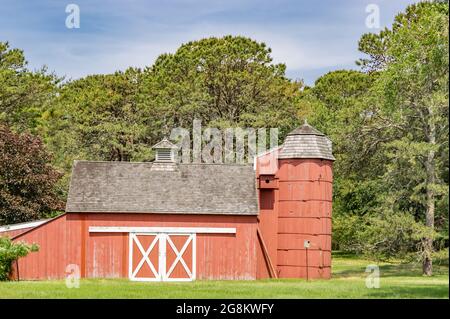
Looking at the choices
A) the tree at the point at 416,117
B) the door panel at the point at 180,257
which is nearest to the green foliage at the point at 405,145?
the tree at the point at 416,117

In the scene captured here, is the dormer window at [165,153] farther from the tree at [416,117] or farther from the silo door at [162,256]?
the tree at [416,117]

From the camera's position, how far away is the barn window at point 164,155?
40.4m

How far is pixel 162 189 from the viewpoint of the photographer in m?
39.1

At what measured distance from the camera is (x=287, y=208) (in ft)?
129

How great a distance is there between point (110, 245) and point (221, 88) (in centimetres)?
2693

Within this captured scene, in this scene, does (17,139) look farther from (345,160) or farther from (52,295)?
(52,295)

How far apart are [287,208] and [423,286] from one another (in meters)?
8.83

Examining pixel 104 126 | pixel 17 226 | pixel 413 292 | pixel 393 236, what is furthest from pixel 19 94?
pixel 413 292

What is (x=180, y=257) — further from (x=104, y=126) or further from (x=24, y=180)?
(x=104, y=126)

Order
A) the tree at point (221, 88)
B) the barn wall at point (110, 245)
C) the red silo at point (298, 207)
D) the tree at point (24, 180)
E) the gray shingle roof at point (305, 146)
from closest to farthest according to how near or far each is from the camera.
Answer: the barn wall at point (110, 245), the red silo at point (298, 207), the gray shingle roof at point (305, 146), the tree at point (24, 180), the tree at point (221, 88)

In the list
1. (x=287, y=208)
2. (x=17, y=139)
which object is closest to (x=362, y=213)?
(x=287, y=208)

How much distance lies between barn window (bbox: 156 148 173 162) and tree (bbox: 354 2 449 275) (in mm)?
9324

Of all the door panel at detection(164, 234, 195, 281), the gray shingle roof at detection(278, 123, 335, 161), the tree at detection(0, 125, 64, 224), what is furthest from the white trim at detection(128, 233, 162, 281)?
the tree at detection(0, 125, 64, 224)

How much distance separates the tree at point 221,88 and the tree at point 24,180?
48.0 feet
